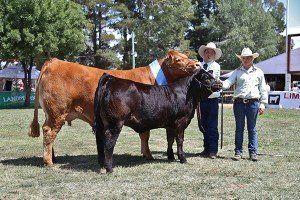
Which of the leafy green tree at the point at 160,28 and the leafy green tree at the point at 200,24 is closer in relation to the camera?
the leafy green tree at the point at 160,28

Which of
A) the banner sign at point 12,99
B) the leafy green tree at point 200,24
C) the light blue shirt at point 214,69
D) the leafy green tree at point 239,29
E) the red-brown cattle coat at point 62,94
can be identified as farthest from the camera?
the leafy green tree at point 200,24

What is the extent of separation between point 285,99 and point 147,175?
20.6m

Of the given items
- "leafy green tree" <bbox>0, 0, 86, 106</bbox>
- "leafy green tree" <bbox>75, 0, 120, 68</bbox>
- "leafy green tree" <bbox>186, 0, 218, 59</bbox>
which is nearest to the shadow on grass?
"leafy green tree" <bbox>0, 0, 86, 106</bbox>

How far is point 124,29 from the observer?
1677 inches

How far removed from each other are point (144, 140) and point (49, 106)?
1685mm

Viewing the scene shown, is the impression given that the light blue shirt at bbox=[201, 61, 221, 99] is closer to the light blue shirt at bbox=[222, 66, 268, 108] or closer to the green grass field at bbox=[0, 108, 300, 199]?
the light blue shirt at bbox=[222, 66, 268, 108]

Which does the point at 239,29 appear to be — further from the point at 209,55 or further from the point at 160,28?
the point at 209,55

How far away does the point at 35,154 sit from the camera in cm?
865

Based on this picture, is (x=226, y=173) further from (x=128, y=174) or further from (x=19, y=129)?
(x=19, y=129)

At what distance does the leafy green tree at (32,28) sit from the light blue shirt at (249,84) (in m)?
22.0

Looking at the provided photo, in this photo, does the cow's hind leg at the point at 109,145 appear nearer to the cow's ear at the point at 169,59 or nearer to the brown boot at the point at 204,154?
the cow's ear at the point at 169,59

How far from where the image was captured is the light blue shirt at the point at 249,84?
25.8 feet

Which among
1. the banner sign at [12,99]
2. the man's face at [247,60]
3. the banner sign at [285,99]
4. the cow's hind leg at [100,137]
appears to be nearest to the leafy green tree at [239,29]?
the banner sign at [285,99]

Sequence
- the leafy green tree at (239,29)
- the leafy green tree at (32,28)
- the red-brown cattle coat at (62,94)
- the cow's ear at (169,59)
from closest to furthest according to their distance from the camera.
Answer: the red-brown cattle coat at (62,94)
the cow's ear at (169,59)
the leafy green tree at (32,28)
the leafy green tree at (239,29)
